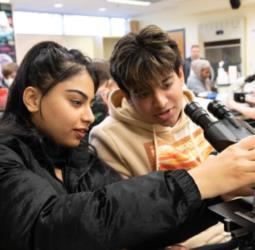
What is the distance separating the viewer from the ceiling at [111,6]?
23.4 ft

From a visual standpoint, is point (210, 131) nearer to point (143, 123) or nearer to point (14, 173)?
point (14, 173)

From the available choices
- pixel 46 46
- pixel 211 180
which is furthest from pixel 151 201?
pixel 46 46

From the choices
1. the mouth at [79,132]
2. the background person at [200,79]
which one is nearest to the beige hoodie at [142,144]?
the mouth at [79,132]

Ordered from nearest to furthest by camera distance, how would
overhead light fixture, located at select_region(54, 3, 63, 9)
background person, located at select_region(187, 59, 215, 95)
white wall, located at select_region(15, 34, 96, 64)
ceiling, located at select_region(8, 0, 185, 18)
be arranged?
background person, located at select_region(187, 59, 215, 95) → ceiling, located at select_region(8, 0, 185, 18) → overhead light fixture, located at select_region(54, 3, 63, 9) → white wall, located at select_region(15, 34, 96, 64)

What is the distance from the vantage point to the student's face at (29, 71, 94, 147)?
84 cm

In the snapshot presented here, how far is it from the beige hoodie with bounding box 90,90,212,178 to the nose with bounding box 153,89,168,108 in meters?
0.15

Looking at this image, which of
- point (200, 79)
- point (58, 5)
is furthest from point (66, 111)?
point (58, 5)

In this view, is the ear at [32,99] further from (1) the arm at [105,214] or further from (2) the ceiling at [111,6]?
(2) the ceiling at [111,6]

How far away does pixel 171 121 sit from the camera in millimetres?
1217

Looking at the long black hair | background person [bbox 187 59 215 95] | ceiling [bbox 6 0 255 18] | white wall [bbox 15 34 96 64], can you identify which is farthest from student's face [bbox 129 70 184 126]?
white wall [bbox 15 34 96 64]

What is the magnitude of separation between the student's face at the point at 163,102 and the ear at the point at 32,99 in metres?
0.37

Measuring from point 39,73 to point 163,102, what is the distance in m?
0.40

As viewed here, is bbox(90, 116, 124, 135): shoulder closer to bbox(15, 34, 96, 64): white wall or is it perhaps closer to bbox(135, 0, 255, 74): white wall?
bbox(15, 34, 96, 64): white wall

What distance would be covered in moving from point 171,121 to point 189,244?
39cm
